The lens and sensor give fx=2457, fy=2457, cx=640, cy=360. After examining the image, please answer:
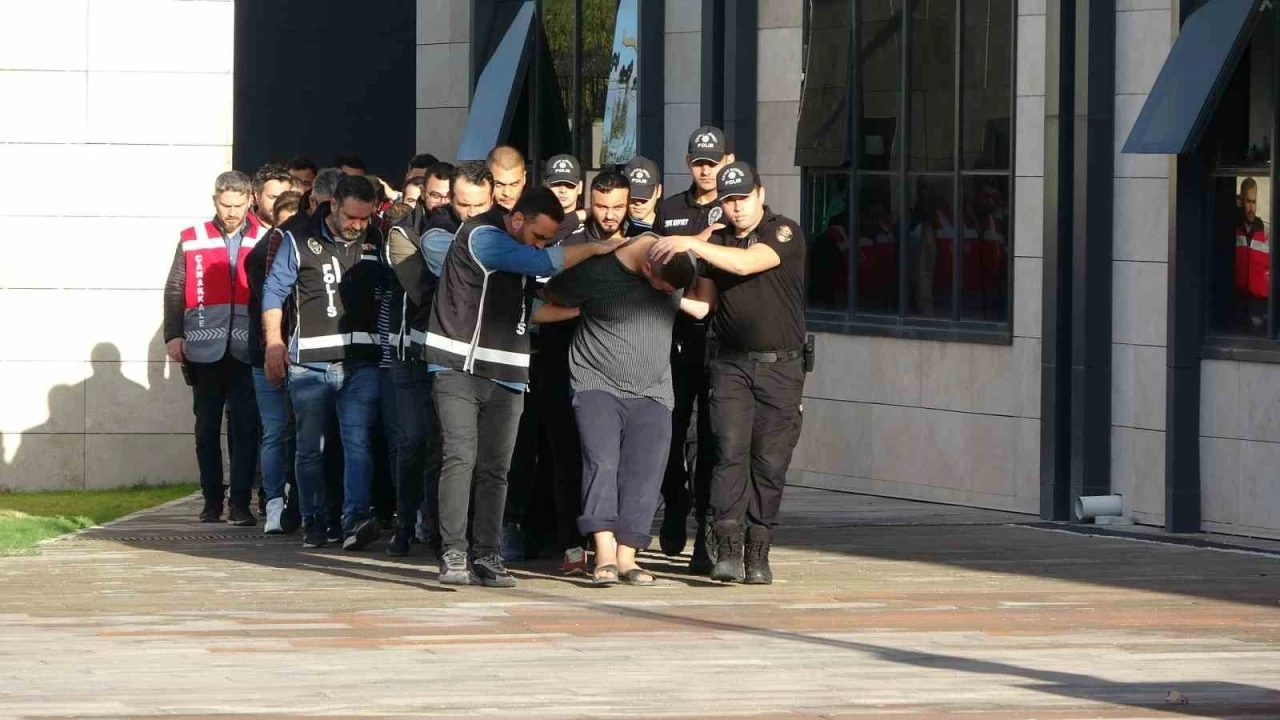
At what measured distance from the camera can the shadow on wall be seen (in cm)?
1697

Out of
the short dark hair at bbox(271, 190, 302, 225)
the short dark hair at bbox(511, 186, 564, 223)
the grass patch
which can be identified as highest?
the short dark hair at bbox(271, 190, 302, 225)

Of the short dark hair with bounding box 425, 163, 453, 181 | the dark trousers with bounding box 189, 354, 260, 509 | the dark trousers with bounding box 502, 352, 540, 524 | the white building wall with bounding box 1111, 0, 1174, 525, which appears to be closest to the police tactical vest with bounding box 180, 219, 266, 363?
the dark trousers with bounding box 189, 354, 260, 509

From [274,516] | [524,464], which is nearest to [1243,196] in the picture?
[524,464]

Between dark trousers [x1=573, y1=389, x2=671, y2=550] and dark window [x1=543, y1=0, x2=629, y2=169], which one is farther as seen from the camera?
dark window [x1=543, y1=0, x2=629, y2=169]

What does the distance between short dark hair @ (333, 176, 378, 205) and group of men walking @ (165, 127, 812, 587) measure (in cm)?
1

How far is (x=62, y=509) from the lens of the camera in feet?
51.7

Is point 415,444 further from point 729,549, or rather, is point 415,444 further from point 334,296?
point 729,549

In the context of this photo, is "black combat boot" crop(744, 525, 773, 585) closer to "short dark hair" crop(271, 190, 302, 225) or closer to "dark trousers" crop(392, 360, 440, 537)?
"dark trousers" crop(392, 360, 440, 537)

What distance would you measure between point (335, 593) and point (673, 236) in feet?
7.43

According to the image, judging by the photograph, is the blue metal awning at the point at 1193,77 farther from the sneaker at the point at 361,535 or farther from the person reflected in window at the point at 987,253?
the sneaker at the point at 361,535

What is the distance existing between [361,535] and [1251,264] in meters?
5.23

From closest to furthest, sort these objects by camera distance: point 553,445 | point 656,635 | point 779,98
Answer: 1. point 656,635
2. point 553,445
3. point 779,98

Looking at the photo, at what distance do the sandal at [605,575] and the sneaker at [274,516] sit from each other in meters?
3.14

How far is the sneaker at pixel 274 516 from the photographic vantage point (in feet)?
45.4
